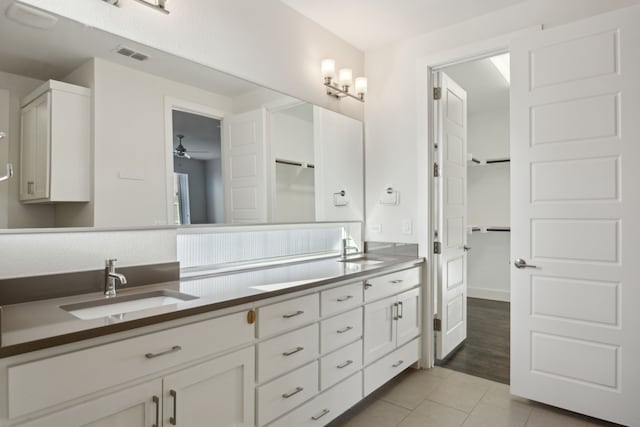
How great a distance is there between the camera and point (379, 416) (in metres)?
2.30

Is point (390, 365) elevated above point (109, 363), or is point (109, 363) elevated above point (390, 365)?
point (109, 363)

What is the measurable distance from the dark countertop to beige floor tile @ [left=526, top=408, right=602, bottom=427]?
123 cm

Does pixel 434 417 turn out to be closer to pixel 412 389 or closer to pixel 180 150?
pixel 412 389

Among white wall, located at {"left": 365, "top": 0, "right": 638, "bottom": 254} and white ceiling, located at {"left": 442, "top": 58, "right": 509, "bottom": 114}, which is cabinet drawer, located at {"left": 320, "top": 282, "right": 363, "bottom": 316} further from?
white ceiling, located at {"left": 442, "top": 58, "right": 509, "bottom": 114}

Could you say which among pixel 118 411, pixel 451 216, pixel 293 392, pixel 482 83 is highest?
pixel 482 83

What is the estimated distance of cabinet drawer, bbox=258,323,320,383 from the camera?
166cm

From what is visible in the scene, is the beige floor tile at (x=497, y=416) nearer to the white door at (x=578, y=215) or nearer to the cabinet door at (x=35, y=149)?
the white door at (x=578, y=215)

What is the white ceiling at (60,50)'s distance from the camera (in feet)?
4.74

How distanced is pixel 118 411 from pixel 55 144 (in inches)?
40.9

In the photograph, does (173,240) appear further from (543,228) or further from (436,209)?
(543,228)

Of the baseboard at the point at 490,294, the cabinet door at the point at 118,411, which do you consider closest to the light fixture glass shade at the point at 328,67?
the cabinet door at the point at 118,411

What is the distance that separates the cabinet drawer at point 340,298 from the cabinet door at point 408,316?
1.74ft

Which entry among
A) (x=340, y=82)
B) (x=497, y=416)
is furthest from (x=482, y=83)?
(x=497, y=416)

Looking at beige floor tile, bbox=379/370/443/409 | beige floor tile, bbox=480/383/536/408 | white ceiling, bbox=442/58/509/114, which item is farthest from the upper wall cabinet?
white ceiling, bbox=442/58/509/114
